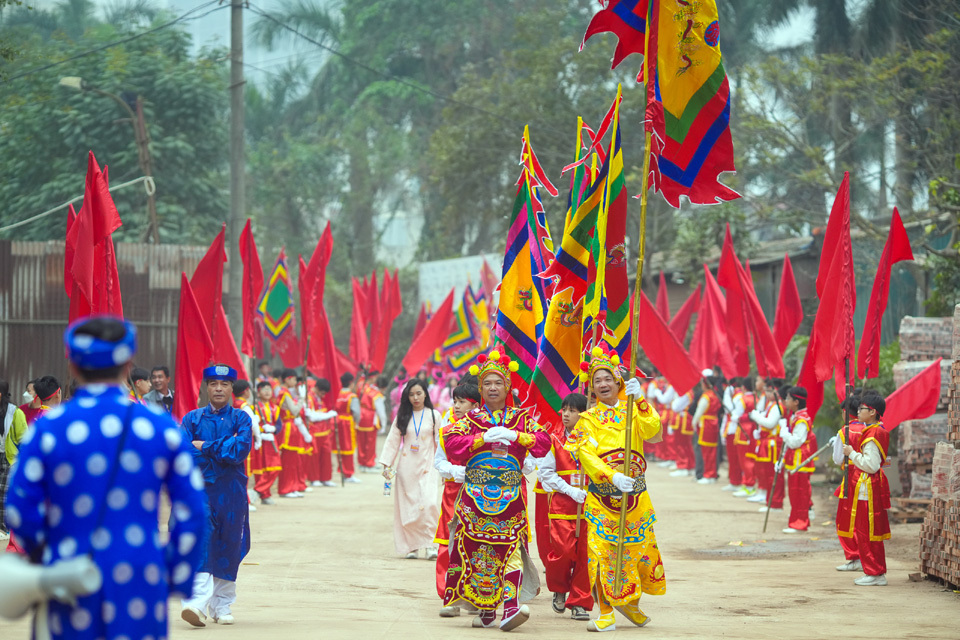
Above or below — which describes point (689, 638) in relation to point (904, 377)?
below

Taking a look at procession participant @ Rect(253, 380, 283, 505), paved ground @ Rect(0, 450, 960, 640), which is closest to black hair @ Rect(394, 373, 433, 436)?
paved ground @ Rect(0, 450, 960, 640)

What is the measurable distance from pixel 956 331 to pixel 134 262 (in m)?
13.0

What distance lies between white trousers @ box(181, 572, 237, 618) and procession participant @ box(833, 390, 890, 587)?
17.4 ft

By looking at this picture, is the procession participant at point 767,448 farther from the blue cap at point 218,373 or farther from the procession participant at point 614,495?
the blue cap at point 218,373

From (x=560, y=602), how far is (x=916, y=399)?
4839 millimetres

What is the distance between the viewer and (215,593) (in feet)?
25.5

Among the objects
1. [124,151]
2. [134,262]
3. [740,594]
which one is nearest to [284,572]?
[740,594]

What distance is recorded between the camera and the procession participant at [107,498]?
4.02 m

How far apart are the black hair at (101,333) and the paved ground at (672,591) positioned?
3.43 meters

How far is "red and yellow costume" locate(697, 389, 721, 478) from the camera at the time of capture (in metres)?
19.5

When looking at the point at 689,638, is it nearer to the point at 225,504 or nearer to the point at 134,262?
the point at 225,504

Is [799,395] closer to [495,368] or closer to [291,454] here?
[495,368]

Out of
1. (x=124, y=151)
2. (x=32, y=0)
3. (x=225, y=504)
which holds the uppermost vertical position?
(x=32, y=0)

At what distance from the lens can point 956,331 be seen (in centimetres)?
973
